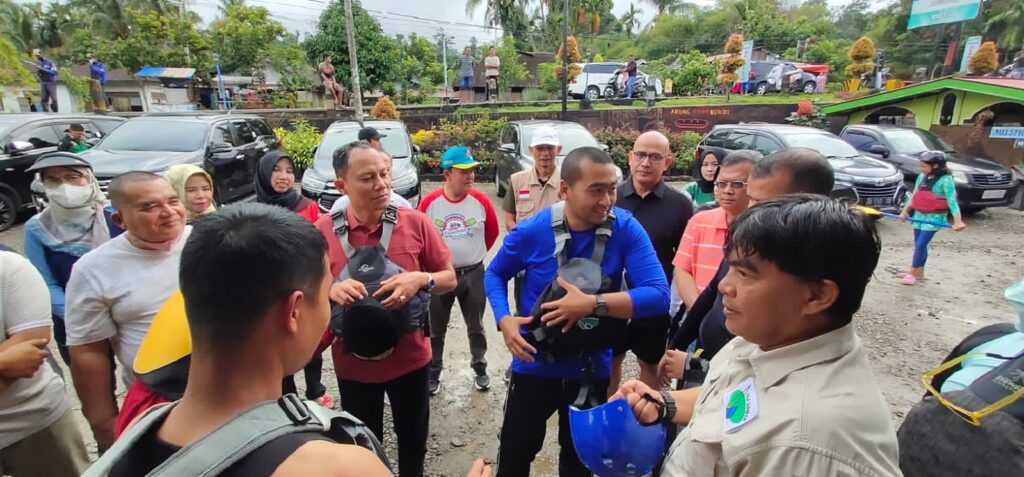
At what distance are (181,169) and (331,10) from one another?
1872 cm

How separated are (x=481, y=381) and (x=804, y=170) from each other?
2.64 metres

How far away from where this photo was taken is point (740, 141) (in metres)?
A: 9.41

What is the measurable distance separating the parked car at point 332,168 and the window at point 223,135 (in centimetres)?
155

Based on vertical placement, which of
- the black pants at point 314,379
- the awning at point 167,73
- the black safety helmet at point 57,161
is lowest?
the black pants at point 314,379

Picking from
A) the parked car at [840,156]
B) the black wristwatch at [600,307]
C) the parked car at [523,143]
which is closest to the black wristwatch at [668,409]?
the black wristwatch at [600,307]

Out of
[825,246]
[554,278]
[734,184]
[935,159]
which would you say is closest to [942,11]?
[935,159]

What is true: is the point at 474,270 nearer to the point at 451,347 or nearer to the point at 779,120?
the point at 451,347

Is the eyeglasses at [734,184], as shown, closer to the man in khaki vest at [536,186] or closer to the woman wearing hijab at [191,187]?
the man in khaki vest at [536,186]

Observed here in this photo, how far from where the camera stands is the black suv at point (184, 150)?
23.1 ft

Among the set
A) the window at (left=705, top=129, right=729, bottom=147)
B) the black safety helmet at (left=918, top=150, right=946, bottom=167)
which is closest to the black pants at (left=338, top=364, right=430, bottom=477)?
the black safety helmet at (left=918, top=150, right=946, bottom=167)

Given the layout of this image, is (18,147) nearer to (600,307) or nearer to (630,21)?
(600,307)

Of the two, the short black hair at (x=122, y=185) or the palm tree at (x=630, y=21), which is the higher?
the palm tree at (x=630, y=21)

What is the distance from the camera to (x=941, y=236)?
7680 mm

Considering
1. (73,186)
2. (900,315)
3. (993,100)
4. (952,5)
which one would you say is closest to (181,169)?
(73,186)
